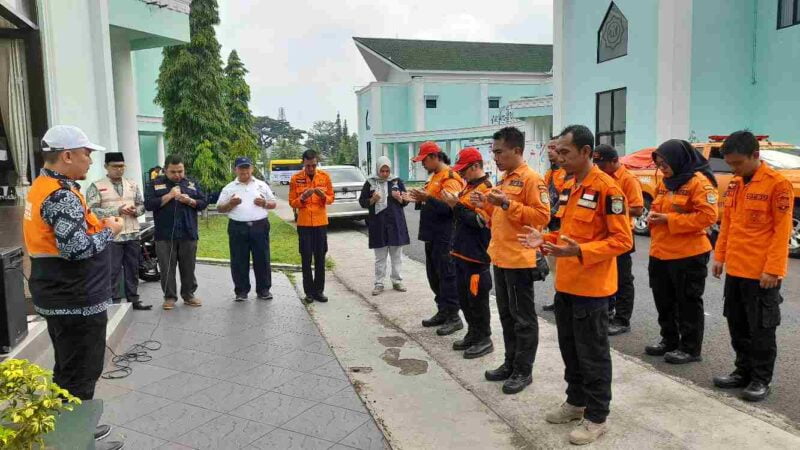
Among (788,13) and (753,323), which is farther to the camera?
(788,13)

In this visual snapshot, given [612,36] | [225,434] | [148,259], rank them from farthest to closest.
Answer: [612,36] < [148,259] < [225,434]

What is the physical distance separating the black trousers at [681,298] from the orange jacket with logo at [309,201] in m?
3.92

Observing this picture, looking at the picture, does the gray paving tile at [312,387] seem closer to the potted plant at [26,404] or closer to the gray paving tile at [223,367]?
the gray paving tile at [223,367]

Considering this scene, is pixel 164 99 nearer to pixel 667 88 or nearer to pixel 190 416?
pixel 667 88

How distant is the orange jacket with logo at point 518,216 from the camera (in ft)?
13.0

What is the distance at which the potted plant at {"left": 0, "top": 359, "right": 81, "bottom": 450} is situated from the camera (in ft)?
6.79

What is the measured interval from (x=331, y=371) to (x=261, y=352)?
2.83 feet

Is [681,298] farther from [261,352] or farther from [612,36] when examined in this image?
[612,36]

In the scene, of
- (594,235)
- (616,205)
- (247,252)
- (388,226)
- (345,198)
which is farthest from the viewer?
(345,198)

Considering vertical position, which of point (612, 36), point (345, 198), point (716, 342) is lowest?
point (716, 342)

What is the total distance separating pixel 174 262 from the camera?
6.84m

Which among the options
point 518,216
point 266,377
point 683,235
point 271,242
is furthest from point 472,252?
point 271,242

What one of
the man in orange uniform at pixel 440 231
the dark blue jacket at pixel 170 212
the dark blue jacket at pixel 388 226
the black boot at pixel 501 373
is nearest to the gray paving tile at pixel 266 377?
the black boot at pixel 501 373

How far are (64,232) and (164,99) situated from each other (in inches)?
786
